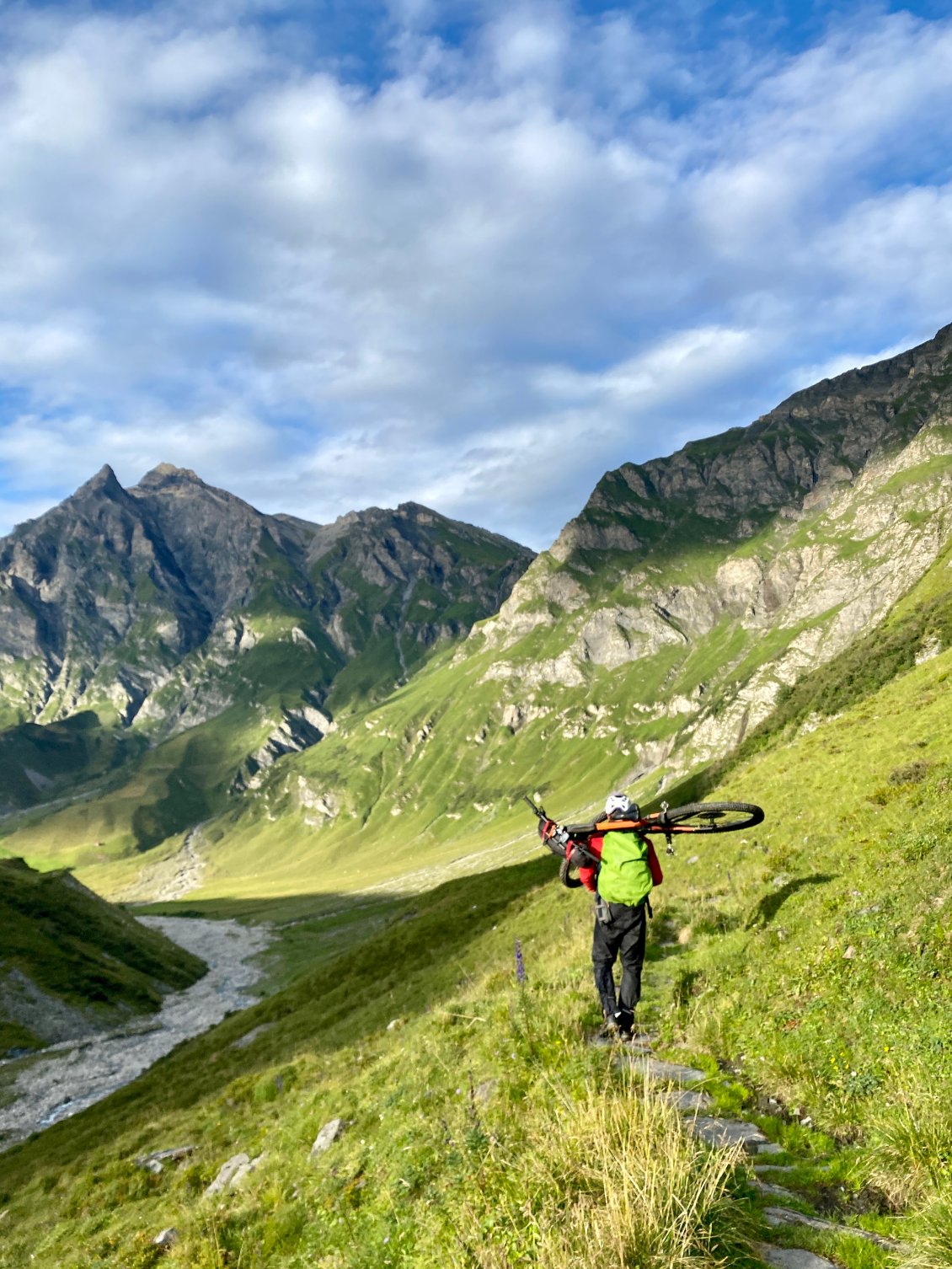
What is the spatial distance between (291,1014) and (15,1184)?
50.4 feet

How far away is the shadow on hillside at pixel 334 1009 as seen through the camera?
31734 millimetres

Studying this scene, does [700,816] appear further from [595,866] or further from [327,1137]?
[327,1137]

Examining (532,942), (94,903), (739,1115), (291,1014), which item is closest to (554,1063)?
(739,1115)

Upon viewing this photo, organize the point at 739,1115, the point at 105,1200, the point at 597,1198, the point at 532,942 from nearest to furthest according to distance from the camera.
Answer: the point at 597,1198
the point at 739,1115
the point at 105,1200
the point at 532,942

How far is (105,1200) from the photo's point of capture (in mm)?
18094

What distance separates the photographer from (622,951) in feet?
40.2

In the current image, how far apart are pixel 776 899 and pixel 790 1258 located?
12065mm

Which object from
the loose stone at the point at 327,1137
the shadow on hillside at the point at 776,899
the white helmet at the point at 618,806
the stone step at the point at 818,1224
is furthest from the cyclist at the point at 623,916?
the loose stone at the point at 327,1137

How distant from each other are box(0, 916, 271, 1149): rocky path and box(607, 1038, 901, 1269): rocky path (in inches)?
2070

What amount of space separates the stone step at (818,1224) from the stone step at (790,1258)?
0.94ft

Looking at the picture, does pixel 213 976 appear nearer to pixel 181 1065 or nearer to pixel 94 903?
pixel 94 903

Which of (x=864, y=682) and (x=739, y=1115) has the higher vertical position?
(x=739, y=1115)

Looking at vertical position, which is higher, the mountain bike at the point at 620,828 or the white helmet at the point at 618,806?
the white helmet at the point at 618,806

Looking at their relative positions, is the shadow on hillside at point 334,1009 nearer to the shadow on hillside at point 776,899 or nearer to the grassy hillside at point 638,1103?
the grassy hillside at point 638,1103
